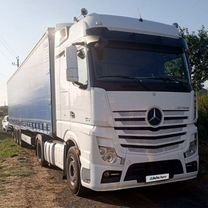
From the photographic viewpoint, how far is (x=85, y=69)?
7.28 meters

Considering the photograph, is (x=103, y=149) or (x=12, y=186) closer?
(x=103, y=149)

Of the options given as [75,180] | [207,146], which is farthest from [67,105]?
[207,146]

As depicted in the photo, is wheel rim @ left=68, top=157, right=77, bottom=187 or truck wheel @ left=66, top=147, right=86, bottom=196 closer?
truck wheel @ left=66, top=147, right=86, bottom=196

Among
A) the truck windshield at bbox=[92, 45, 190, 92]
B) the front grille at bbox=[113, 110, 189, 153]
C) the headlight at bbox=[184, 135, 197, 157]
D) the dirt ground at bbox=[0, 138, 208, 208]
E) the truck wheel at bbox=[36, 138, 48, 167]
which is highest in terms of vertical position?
the truck windshield at bbox=[92, 45, 190, 92]

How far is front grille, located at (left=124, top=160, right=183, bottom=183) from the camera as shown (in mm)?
7090

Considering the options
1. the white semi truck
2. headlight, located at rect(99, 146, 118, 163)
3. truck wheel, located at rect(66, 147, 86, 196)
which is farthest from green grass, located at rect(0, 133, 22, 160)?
headlight, located at rect(99, 146, 118, 163)

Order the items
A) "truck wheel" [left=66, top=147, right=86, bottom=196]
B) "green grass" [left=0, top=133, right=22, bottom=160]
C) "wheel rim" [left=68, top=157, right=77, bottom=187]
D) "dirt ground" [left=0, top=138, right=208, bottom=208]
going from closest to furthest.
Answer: "dirt ground" [left=0, top=138, right=208, bottom=208]
"truck wheel" [left=66, top=147, right=86, bottom=196]
"wheel rim" [left=68, top=157, right=77, bottom=187]
"green grass" [left=0, top=133, right=22, bottom=160]

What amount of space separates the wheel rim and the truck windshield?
6.40ft

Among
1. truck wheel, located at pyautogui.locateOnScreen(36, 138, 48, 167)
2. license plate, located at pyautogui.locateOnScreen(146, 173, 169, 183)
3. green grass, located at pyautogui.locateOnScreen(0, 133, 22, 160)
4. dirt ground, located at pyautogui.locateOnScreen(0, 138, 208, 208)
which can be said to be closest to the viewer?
license plate, located at pyautogui.locateOnScreen(146, 173, 169, 183)

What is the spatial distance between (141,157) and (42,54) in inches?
194

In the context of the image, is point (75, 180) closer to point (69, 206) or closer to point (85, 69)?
point (69, 206)

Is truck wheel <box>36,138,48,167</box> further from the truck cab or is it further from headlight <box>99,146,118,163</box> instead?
headlight <box>99,146,118,163</box>

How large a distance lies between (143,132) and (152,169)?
706 millimetres

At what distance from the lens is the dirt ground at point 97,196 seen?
7355mm
